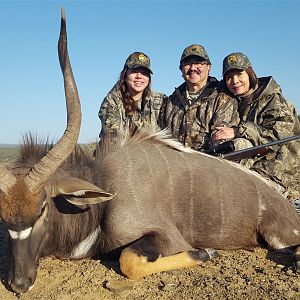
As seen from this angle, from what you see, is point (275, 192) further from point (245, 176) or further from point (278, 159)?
A: point (278, 159)

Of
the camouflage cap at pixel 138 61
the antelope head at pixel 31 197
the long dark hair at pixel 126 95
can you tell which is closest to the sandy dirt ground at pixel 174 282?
the antelope head at pixel 31 197

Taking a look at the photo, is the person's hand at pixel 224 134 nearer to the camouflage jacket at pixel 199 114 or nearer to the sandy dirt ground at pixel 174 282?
the camouflage jacket at pixel 199 114

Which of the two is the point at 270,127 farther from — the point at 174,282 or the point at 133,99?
the point at 174,282

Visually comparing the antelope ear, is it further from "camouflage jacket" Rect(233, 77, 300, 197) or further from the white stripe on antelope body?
"camouflage jacket" Rect(233, 77, 300, 197)

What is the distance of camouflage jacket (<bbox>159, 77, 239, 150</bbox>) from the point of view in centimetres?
577

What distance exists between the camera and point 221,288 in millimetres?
3268

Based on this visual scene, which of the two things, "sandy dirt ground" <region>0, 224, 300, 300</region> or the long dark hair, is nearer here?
"sandy dirt ground" <region>0, 224, 300, 300</region>

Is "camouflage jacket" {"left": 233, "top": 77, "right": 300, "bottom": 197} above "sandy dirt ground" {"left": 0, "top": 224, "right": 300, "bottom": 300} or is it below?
above

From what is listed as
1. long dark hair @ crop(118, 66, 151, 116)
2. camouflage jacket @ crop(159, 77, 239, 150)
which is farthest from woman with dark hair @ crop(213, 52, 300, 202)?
long dark hair @ crop(118, 66, 151, 116)

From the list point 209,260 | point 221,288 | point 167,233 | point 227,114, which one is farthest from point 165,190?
point 227,114

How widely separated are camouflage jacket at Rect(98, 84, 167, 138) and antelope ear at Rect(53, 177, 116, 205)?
237 cm

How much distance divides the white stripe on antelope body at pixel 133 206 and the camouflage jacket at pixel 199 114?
1.31m

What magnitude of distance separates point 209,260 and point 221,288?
0.64m

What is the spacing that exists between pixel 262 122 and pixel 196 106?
0.96m
